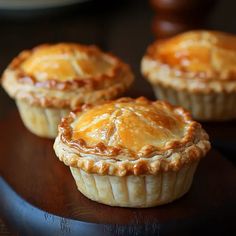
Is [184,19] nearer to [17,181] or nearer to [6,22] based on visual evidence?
[6,22]

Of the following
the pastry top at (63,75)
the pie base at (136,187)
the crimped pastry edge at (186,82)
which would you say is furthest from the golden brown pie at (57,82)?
the pie base at (136,187)

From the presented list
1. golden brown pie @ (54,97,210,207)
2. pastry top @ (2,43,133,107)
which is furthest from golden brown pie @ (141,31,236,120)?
golden brown pie @ (54,97,210,207)

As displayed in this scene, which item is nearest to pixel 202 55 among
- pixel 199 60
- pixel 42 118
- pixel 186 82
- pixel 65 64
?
pixel 199 60

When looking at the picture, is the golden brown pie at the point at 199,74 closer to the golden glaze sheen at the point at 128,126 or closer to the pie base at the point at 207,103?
the pie base at the point at 207,103

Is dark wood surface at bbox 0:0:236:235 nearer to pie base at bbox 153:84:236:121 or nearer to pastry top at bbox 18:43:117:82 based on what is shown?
pie base at bbox 153:84:236:121

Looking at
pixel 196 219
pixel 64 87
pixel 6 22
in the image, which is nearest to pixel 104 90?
pixel 64 87

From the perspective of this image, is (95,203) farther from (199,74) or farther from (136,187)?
(199,74)
